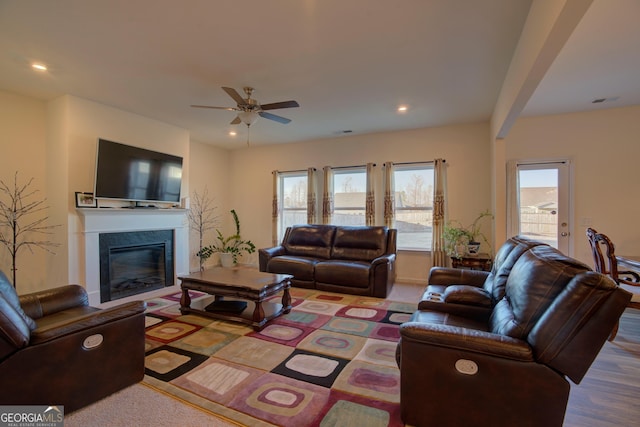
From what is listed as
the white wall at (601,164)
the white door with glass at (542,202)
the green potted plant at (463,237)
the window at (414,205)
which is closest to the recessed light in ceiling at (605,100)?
the white wall at (601,164)

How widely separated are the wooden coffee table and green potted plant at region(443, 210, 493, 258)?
2.78 meters

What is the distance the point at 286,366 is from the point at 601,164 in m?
5.09

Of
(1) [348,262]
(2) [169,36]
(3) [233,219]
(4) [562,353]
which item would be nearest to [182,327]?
(1) [348,262]

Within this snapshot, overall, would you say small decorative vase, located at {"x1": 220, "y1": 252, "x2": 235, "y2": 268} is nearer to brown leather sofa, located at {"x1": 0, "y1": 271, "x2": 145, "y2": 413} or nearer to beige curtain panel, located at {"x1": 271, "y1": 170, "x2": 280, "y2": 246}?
beige curtain panel, located at {"x1": 271, "y1": 170, "x2": 280, "y2": 246}

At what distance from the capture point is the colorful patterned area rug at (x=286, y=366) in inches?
70.0

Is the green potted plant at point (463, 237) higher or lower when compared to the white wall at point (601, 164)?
lower

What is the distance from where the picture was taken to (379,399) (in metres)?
1.88

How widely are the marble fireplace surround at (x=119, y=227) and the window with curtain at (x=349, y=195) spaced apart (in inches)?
113

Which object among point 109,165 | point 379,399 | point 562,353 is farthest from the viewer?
point 109,165

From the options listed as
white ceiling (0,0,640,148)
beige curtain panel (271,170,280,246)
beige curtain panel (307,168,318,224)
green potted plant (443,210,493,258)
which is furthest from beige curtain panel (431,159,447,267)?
beige curtain panel (271,170,280,246)

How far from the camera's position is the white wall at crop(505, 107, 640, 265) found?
4.03m

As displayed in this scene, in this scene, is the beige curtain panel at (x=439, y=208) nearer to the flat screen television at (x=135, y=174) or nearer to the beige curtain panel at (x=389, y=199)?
the beige curtain panel at (x=389, y=199)

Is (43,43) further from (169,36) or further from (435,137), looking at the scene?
(435,137)

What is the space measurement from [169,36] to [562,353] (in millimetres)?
3461
